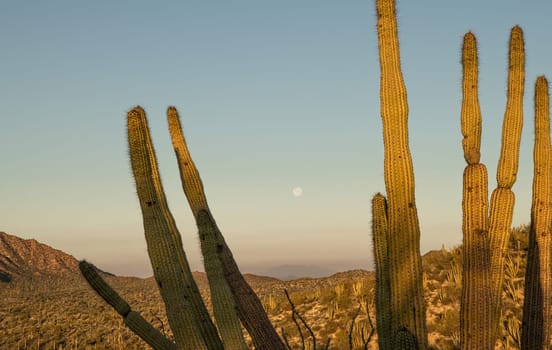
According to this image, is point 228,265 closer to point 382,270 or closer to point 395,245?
point 382,270

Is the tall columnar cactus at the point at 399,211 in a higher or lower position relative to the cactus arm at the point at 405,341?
higher

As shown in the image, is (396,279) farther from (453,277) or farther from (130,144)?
(453,277)

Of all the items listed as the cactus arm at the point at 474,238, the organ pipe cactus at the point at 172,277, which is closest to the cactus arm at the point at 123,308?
the organ pipe cactus at the point at 172,277

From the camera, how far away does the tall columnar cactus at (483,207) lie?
6668 millimetres

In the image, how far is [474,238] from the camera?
695cm

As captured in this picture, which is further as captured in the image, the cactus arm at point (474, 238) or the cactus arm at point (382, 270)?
the cactus arm at point (474, 238)

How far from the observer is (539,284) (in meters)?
8.95

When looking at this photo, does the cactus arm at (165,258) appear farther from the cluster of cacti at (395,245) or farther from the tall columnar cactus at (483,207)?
the tall columnar cactus at (483,207)

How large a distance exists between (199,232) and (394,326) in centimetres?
213

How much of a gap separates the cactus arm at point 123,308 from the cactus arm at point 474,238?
10.2 feet

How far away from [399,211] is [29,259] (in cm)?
8038

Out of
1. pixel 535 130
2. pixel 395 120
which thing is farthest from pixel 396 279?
pixel 535 130

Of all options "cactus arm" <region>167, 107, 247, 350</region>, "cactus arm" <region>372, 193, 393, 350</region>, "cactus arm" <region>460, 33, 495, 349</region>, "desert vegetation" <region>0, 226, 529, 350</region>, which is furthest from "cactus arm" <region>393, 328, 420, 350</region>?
"desert vegetation" <region>0, 226, 529, 350</region>

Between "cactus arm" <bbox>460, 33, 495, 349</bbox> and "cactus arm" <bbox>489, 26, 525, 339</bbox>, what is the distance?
43 cm
